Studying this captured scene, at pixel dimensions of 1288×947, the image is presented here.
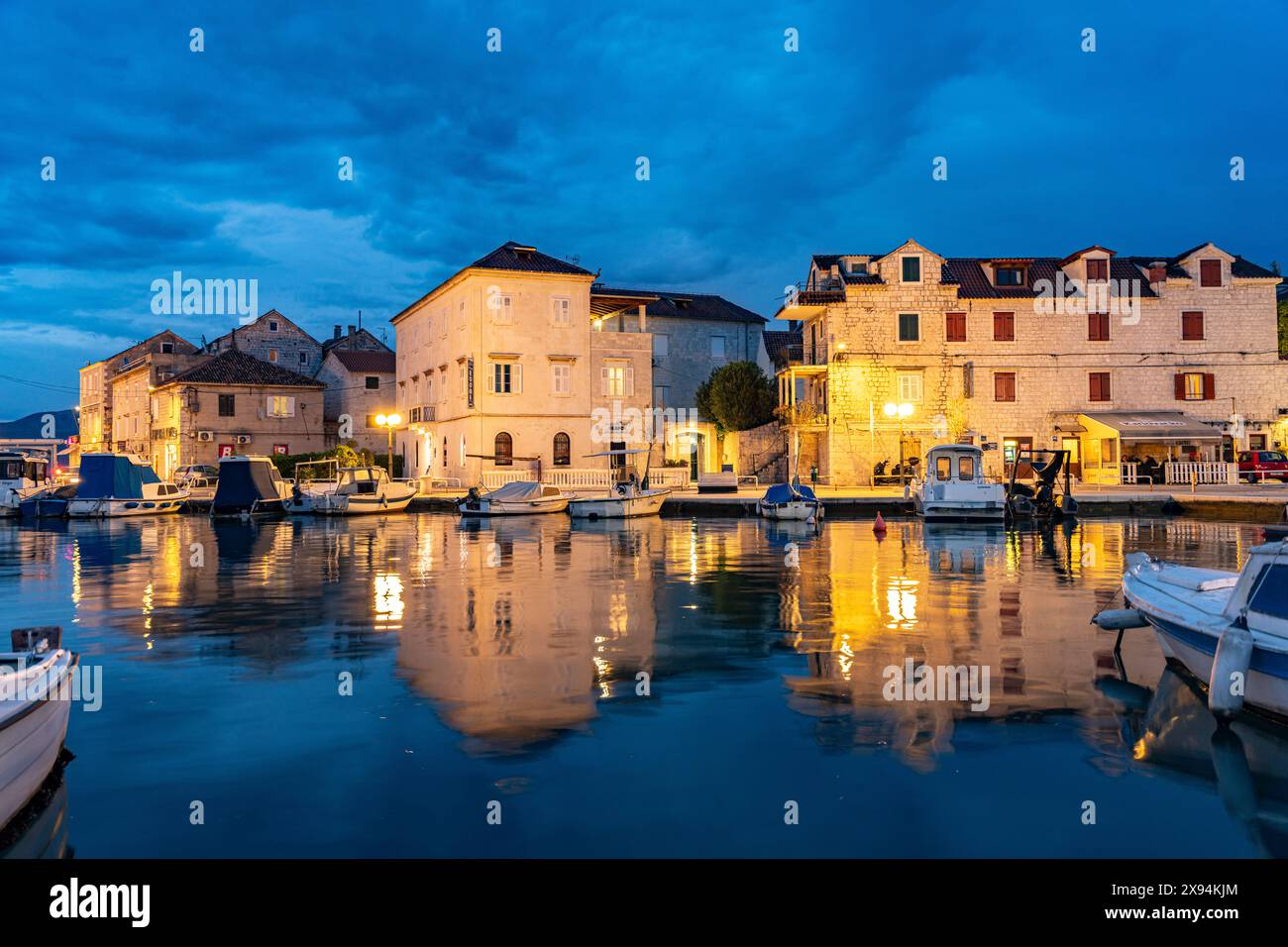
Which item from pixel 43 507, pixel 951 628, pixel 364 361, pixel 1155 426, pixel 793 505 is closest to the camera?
pixel 951 628

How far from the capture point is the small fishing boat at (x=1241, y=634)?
28.2ft

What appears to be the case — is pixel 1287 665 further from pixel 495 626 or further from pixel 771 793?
pixel 495 626

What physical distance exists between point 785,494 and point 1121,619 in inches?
933

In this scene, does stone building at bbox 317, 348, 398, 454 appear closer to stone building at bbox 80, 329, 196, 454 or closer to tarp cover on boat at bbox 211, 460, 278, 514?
stone building at bbox 80, 329, 196, 454

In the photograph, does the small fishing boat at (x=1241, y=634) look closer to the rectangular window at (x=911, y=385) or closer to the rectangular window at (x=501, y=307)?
the rectangular window at (x=911, y=385)

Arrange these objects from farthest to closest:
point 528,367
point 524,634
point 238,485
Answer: point 528,367
point 238,485
point 524,634

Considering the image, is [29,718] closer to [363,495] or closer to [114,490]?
[363,495]

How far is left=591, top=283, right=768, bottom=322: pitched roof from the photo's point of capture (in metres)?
65.2

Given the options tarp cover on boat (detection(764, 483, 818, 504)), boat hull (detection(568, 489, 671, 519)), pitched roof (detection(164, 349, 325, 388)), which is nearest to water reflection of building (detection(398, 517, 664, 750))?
tarp cover on boat (detection(764, 483, 818, 504))

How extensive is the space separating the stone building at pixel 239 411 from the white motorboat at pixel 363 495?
78.7 ft

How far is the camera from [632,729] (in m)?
8.59

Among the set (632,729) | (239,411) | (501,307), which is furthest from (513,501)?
(239,411)

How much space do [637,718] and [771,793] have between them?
2148 millimetres
